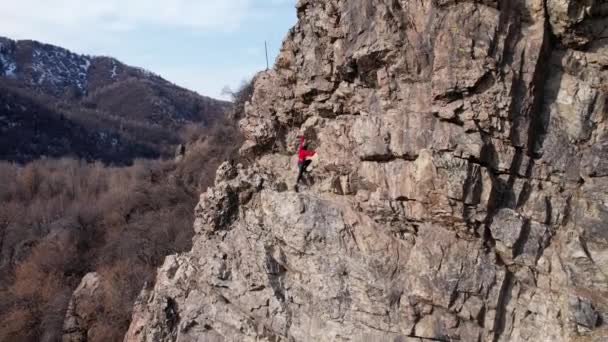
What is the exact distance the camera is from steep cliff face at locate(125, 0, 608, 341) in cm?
773

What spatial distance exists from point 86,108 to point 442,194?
119 metres

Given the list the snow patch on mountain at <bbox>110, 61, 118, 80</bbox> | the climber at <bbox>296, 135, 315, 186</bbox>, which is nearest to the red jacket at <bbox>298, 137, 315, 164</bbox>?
the climber at <bbox>296, 135, 315, 186</bbox>

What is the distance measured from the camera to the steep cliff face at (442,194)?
7.73 m

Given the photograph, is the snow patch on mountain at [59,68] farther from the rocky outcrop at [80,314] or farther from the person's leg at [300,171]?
the person's leg at [300,171]

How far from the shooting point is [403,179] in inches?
342

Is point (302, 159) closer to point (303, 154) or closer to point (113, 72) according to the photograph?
point (303, 154)

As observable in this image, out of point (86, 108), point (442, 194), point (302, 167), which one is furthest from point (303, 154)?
point (86, 108)

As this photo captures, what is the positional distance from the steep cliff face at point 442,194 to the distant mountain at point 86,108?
69.9m

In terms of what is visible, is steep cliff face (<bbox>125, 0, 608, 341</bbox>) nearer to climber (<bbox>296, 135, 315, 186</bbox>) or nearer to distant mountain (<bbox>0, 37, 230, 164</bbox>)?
climber (<bbox>296, 135, 315, 186</bbox>)

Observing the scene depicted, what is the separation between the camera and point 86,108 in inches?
4496

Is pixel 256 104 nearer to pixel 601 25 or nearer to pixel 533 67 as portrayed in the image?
pixel 533 67

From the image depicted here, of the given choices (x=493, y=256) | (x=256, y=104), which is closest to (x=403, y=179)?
(x=493, y=256)

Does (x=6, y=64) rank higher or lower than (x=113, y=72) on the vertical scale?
higher

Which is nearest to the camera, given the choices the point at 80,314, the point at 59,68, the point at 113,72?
the point at 80,314
